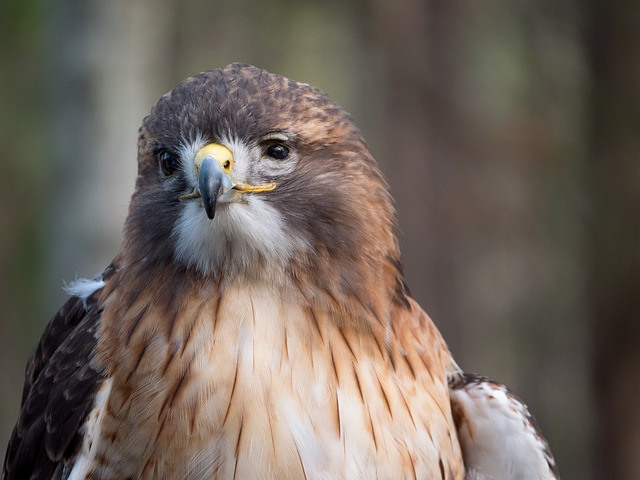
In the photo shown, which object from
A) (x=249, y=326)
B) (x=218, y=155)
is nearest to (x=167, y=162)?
(x=218, y=155)

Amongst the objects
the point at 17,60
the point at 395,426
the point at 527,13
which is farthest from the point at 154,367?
the point at 17,60

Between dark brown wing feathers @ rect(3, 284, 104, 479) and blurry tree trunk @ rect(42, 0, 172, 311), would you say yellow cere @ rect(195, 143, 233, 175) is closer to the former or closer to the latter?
dark brown wing feathers @ rect(3, 284, 104, 479)

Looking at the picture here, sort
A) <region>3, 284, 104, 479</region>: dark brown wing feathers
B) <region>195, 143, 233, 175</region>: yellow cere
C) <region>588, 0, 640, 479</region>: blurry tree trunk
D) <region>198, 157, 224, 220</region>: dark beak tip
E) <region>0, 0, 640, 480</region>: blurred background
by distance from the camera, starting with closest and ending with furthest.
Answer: <region>198, 157, 224, 220</region>: dark beak tip, <region>195, 143, 233, 175</region>: yellow cere, <region>3, 284, 104, 479</region>: dark brown wing feathers, <region>588, 0, 640, 479</region>: blurry tree trunk, <region>0, 0, 640, 480</region>: blurred background

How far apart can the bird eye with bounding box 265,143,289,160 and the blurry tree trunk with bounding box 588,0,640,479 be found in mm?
3676

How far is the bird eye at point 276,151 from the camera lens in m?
3.48

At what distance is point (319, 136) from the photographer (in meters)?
3.57

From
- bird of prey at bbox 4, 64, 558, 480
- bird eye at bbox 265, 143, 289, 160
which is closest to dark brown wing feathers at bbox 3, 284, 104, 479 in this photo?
bird of prey at bbox 4, 64, 558, 480

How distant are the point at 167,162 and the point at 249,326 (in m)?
0.67

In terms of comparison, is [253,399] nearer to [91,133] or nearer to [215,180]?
[215,180]

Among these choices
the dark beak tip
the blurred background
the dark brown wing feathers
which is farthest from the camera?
the blurred background

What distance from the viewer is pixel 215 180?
10.5 ft

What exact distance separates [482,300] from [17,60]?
311 inches

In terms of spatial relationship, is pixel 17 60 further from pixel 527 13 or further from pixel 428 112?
pixel 527 13

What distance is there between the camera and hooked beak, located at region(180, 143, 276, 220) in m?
3.16
